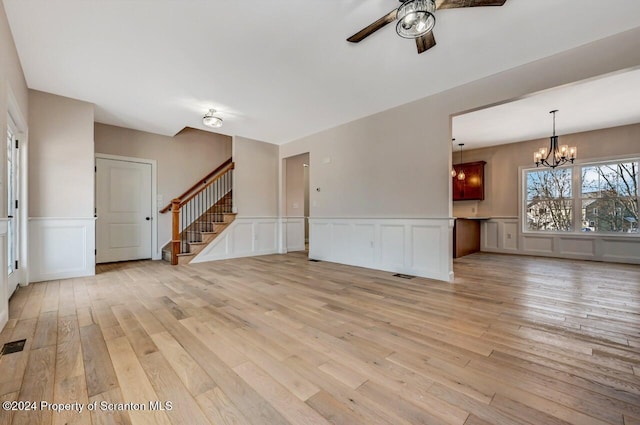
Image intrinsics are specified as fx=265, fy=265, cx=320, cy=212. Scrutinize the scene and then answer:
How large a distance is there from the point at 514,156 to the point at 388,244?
466cm

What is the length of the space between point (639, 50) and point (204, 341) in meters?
4.47

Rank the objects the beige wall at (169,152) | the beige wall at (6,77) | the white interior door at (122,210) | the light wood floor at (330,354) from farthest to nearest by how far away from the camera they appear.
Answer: the beige wall at (169,152), the white interior door at (122,210), the beige wall at (6,77), the light wood floor at (330,354)

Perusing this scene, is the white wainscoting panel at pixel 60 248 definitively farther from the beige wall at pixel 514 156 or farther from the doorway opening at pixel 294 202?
the beige wall at pixel 514 156

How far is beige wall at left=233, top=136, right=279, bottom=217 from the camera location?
588cm

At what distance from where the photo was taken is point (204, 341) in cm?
194

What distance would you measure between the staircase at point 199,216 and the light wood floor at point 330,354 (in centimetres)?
173

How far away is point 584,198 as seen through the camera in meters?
5.71

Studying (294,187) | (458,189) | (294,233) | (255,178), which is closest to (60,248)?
(255,178)

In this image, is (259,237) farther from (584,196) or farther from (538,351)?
(584,196)

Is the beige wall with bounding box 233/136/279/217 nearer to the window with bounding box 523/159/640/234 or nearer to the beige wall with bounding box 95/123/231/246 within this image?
the beige wall with bounding box 95/123/231/246

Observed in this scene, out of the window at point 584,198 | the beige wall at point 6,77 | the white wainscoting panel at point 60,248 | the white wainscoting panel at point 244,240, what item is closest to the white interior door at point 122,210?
the white wainscoting panel at point 60,248

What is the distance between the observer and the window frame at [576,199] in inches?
205

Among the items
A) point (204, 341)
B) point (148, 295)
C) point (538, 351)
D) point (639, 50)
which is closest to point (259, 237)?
point (148, 295)

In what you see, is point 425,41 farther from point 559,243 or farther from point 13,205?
point 559,243
